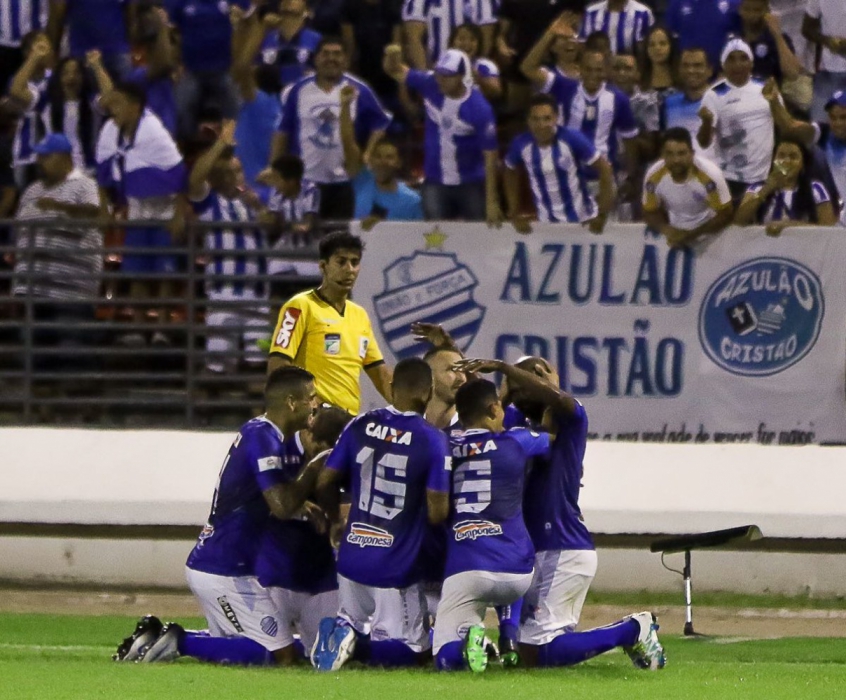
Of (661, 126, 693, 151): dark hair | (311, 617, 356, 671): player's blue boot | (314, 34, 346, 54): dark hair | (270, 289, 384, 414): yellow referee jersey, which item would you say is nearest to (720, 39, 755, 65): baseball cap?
(661, 126, 693, 151): dark hair

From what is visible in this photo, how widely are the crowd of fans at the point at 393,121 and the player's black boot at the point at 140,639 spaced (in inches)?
168

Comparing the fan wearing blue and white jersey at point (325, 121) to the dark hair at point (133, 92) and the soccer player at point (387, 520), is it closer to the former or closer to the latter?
the dark hair at point (133, 92)

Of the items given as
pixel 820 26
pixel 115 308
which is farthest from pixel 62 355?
pixel 820 26

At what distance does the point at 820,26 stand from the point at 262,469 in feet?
26.0

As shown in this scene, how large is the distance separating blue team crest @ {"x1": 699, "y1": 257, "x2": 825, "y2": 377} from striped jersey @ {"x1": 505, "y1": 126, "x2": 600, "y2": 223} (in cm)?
167

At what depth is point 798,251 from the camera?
11.8 m

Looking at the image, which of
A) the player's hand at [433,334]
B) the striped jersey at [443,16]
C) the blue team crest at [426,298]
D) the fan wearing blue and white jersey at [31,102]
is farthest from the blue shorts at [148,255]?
the player's hand at [433,334]

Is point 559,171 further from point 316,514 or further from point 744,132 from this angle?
point 316,514

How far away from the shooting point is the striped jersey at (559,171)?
13.1 m

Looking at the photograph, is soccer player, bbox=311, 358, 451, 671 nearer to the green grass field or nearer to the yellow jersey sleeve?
the green grass field

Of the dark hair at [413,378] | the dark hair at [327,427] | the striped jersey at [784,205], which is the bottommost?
the dark hair at [327,427]

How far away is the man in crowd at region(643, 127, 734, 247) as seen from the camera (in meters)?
12.5

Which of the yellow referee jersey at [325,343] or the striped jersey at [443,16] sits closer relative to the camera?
the yellow referee jersey at [325,343]

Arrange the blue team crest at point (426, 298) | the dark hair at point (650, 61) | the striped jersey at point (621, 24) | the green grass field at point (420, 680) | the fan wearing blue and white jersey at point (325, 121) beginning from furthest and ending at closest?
the striped jersey at point (621, 24) → the dark hair at point (650, 61) → the fan wearing blue and white jersey at point (325, 121) → the blue team crest at point (426, 298) → the green grass field at point (420, 680)
